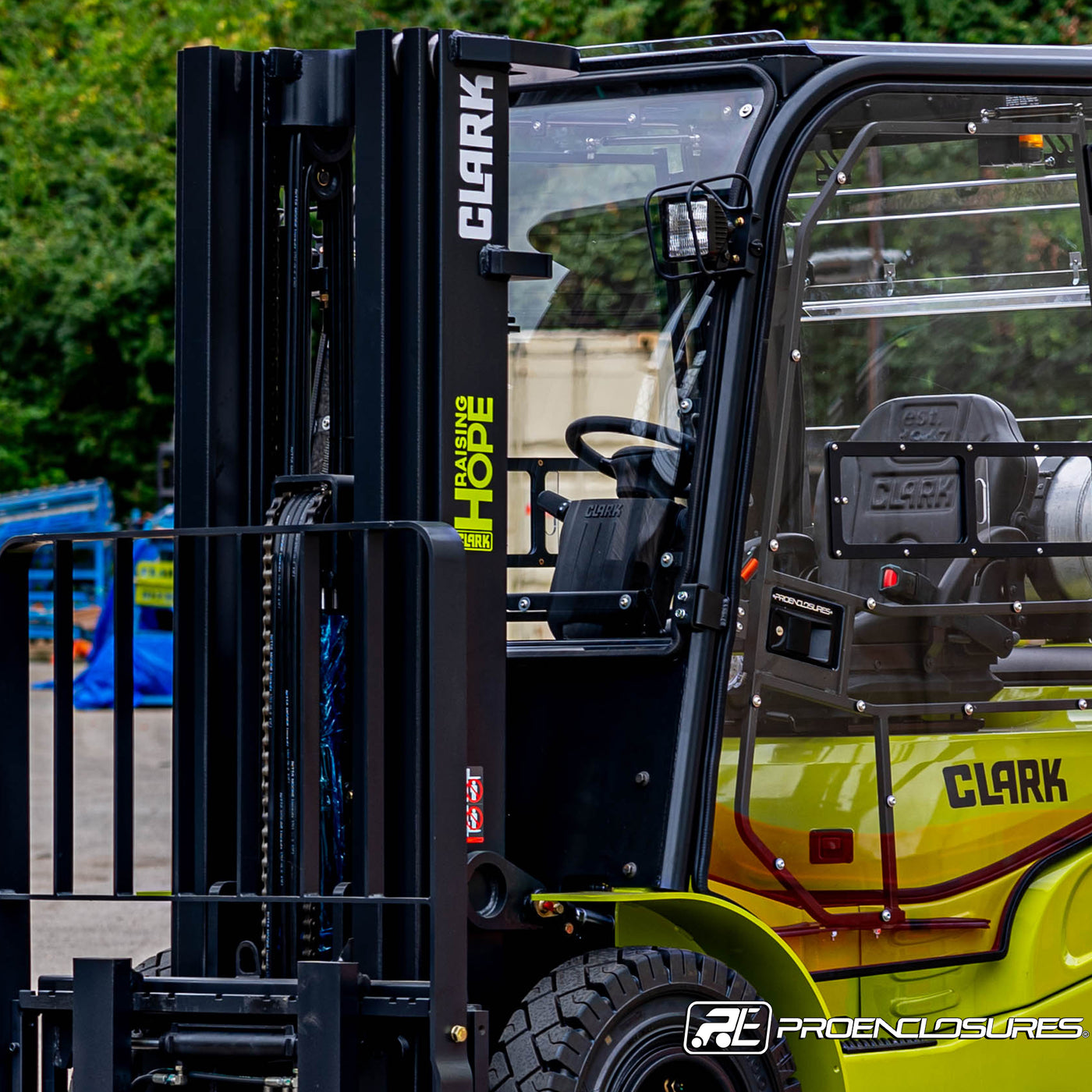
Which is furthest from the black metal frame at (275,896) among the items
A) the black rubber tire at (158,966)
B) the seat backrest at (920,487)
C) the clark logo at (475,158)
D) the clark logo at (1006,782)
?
the clark logo at (1006,782)

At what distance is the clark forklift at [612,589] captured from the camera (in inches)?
133

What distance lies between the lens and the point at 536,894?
350 centimetres

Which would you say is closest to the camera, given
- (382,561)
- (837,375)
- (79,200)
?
(382,561)

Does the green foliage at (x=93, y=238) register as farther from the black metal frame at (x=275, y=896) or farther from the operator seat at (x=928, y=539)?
the black metal frame at (x=275, y=896)

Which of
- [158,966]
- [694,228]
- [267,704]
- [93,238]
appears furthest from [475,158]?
[93,238]

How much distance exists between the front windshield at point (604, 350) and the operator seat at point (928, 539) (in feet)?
1.23

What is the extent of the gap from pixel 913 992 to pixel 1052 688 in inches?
29.4

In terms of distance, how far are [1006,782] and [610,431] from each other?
1.19 metres

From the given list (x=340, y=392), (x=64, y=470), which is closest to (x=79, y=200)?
(x=64, y=470)

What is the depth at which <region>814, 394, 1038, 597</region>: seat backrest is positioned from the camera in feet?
12.5

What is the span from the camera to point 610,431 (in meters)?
3.77

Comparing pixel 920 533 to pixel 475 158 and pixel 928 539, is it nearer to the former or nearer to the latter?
pixel 928 539

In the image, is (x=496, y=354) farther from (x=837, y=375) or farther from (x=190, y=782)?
(x=190, y=782)

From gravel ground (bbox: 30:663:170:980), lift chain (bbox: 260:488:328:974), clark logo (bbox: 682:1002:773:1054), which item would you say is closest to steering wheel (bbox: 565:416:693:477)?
lift chain (bbox: 260:488:328:974)
